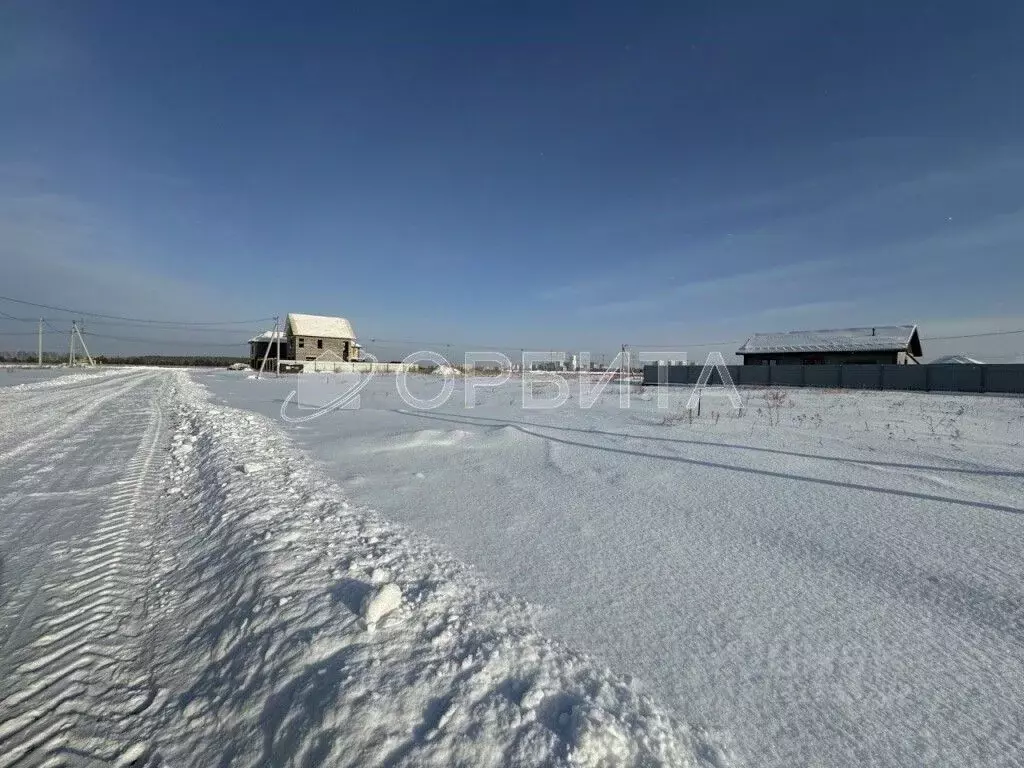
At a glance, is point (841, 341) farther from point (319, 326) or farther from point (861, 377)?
point (319, 326)

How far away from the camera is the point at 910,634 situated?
2.32 metres

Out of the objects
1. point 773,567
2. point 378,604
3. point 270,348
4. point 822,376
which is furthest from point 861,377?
point 270,348

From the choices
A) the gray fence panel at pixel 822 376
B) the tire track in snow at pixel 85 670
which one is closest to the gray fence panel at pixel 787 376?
the gray fence panel at pixel 822 376

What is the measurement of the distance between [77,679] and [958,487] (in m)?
7.35

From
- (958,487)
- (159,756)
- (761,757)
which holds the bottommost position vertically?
(159,756)

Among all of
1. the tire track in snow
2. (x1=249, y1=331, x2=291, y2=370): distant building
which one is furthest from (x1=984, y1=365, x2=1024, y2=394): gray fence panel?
(x1=249, y1=331, x2=291, y2=370): distant building

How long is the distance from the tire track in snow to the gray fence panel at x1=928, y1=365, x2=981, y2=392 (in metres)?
30.5

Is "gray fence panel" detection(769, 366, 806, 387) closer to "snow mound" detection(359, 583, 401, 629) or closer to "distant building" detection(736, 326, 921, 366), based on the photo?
"distant building" detection(736, 326, 921, 366)

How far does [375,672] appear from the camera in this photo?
1972 mm

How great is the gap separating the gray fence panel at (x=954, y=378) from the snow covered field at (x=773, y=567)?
20.1 m

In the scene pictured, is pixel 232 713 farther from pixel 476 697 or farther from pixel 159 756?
pixel 476 697

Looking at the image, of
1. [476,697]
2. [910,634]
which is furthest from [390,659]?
[910,634]

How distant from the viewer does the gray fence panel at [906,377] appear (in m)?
22.2

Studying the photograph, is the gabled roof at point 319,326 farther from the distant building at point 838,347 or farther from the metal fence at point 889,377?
the distant building at point 838,347
